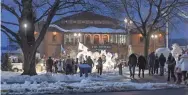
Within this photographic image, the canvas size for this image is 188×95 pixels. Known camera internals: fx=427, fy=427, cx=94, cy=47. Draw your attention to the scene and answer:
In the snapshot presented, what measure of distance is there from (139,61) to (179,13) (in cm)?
1673

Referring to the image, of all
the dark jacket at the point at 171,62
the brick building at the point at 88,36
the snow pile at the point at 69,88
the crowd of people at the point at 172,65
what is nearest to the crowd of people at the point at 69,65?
the crowd of people at the point at 172,65

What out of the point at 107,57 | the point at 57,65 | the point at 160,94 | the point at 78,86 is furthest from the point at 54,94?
the point at 107,57

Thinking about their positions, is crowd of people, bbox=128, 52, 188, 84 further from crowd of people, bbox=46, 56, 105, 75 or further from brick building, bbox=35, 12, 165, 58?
brick building, bbox=35, 12, 165, 58

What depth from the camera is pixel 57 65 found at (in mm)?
40844

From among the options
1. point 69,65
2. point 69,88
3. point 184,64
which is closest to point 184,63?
point 184,64

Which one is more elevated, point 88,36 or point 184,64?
point 88,36

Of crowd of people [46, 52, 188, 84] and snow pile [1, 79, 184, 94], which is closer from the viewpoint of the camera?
snow pile [1, 79, 184, 94]

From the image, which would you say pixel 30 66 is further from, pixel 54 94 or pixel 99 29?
pixel 99 29

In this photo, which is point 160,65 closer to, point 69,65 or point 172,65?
point 172,65

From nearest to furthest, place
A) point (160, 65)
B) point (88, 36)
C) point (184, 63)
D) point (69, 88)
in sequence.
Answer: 1. point (69, 88)
2. point (184, 63)
3. point (160, 65)
4. point (88, 36)

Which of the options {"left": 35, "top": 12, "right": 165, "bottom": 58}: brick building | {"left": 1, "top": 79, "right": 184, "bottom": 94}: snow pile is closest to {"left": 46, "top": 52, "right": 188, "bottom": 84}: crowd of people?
{"left": 1, "top": 79, "right": 184, "bottom": 94}: snow pile

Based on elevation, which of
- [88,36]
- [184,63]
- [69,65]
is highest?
[88,36]

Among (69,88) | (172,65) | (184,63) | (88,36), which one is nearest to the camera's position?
(69,88)

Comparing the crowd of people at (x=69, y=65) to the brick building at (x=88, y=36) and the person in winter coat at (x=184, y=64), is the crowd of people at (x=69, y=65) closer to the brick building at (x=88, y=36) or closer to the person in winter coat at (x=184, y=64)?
the person in winter coat at (x=184, y=64)
